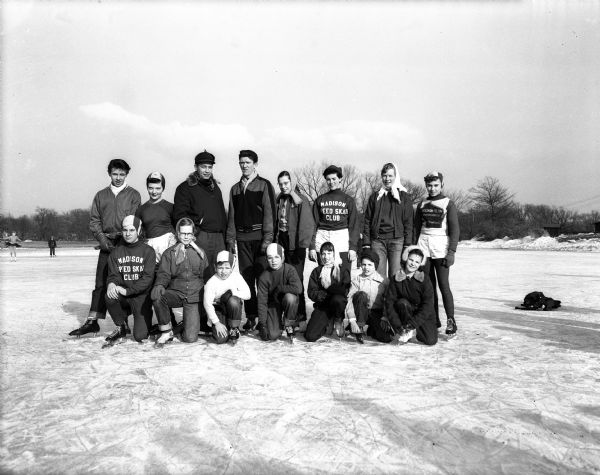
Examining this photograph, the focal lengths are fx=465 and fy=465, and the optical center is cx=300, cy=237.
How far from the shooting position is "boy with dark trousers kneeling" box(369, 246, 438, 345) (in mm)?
4492

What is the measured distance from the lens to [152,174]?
5004 millimetres

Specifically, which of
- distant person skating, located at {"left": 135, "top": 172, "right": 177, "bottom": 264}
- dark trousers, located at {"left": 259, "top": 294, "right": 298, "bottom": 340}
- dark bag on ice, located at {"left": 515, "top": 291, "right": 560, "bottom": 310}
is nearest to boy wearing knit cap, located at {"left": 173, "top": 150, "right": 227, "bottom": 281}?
distant person skating, located at {"left": 135, "top": 172, "right": 177, "bottom": 264}

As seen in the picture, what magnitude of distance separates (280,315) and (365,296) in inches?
35.6

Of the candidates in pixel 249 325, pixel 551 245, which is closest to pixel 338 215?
pixel 249 325

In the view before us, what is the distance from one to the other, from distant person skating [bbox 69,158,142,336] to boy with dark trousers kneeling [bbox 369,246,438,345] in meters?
2.89

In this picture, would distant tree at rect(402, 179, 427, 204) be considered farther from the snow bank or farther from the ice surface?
the ice surface

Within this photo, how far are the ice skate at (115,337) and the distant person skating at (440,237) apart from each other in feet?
10.4

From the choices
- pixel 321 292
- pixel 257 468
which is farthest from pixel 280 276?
pixel 257 468

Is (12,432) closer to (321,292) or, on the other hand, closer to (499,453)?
(499,453)

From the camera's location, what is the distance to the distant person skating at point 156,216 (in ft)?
16.4

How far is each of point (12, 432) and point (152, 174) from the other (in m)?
3.03

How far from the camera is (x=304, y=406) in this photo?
2.88m

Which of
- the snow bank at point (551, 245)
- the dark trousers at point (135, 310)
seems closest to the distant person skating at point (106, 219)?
the dark trousers at point (135, 310)

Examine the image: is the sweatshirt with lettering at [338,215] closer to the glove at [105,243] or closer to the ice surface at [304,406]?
the ice surface at [304,406]
